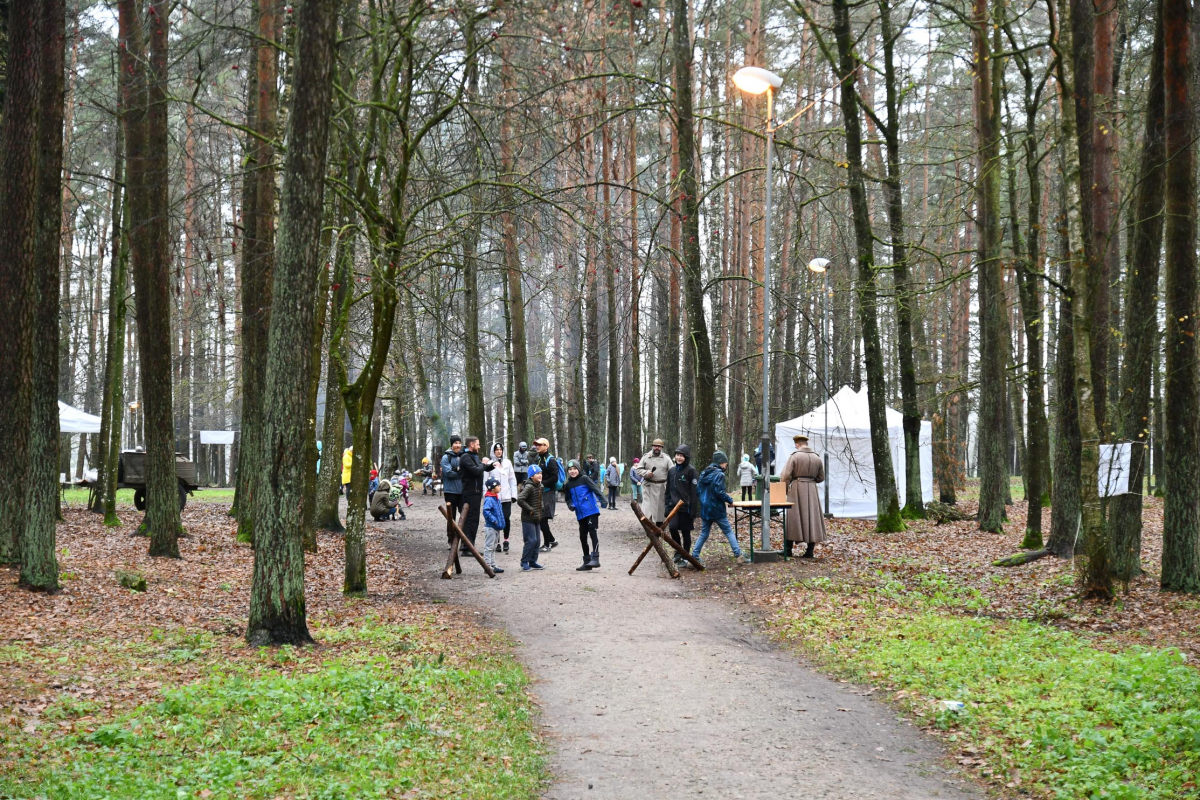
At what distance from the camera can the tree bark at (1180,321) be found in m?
10.8

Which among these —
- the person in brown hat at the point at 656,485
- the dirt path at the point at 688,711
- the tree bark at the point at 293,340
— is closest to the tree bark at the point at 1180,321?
the dirt path at the point at 688,711

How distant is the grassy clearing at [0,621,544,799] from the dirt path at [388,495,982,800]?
42cm

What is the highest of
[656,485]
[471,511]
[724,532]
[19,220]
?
[19,220]

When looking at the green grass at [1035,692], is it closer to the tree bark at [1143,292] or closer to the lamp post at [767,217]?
the tree bark at [1143,292]

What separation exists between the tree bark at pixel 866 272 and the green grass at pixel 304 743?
1241 centimetres

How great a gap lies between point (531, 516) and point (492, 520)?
0.96 meters

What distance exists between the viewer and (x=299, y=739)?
5.93 metres

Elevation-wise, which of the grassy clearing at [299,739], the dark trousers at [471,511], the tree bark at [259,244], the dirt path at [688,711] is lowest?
the dirt path at [688,711]

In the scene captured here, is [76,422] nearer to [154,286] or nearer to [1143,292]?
[154,286]

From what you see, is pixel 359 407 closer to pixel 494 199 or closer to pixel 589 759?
pixel 494 199

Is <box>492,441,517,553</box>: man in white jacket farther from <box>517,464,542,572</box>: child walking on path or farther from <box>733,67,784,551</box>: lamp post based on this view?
<box>733,67,784,551</box>: lamp post

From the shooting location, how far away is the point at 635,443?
109ft

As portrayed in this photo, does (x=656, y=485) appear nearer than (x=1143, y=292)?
No

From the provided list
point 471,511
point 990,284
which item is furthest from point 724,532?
point 990,284
